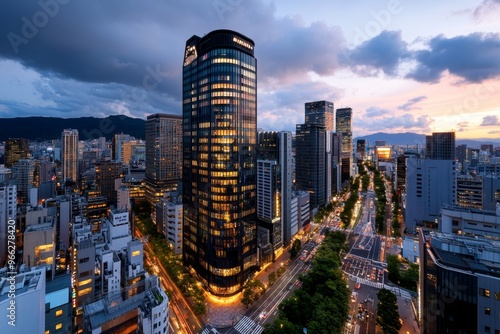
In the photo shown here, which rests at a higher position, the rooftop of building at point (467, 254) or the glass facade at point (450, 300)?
the rooftop of building at point (467, 254)

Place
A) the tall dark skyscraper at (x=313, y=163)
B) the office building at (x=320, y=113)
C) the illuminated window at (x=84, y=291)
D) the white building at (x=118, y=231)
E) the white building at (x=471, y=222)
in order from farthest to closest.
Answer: the office building at (x=320, y=113) → the tall dark skyscraper at (x=313, y=163) → the white building at (x=118, y=231) → the white building at (x=471, y=222) → the illuminated window at (x=84, y=291)

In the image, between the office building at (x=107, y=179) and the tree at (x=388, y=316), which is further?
the office building at (x=107, y=179)

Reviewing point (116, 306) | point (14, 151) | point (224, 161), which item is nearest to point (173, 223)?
point (224, 161)

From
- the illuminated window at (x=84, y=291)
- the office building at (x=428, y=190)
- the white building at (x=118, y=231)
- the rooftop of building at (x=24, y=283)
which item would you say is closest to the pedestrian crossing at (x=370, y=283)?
the office building at (x=428, y=190)

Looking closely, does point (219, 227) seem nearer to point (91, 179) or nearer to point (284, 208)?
point (284, 208)

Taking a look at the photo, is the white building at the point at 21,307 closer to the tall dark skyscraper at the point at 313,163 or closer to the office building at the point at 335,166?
the tall dark skyscraper at the point at 313,163

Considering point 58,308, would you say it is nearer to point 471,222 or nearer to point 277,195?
point 277,195

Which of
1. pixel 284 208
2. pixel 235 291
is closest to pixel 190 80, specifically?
pixel 284 208
